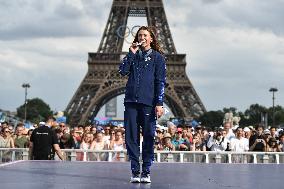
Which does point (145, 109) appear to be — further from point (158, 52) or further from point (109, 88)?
point (109, 88)

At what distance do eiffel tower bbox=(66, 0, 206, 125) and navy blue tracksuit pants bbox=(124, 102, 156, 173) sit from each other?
174ft

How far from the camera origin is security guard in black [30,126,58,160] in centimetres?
1095

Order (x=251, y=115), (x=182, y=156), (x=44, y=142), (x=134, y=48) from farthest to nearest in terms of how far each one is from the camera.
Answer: (x=251, y=115)
(x=182, y=156)
(x=44, y=142)
(x=134, y=48)

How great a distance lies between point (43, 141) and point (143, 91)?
14.5 feet

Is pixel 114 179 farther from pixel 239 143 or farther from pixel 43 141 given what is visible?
pixel 239 143

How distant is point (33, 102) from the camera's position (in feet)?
438

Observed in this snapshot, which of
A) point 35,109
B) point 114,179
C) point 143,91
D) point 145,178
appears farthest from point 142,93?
point 35,109

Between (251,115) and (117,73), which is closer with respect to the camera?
(117,73)

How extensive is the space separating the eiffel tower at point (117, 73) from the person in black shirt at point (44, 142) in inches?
1915

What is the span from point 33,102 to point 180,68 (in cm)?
7362

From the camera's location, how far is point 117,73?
64625mm

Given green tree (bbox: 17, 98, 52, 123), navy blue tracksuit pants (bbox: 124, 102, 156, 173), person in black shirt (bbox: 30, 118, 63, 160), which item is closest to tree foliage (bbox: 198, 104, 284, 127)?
green tree (bbox: 17, 98, 52, 123)

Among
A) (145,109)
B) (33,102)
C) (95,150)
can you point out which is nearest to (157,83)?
(145,109)

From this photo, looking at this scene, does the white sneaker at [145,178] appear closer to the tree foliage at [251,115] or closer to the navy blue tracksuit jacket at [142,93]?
the navy blue tracksuit jacket at [142,93]
